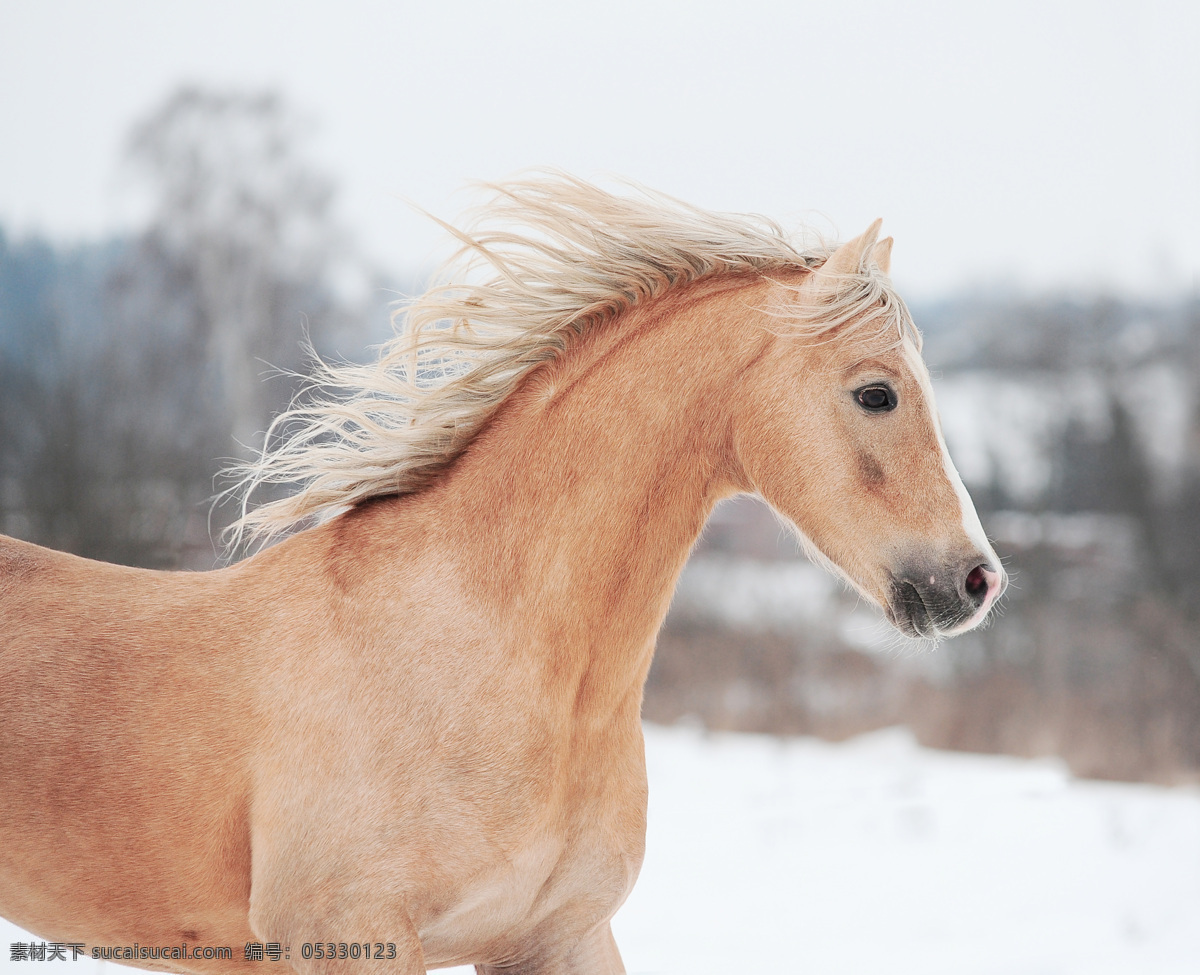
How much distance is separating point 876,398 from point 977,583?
33 centimetres

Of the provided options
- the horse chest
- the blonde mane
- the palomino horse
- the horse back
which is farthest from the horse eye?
the horse back

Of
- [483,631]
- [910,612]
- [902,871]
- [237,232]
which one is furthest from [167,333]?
[910,612]

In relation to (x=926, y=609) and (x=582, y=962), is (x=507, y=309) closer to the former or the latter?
(x=926, y=609)

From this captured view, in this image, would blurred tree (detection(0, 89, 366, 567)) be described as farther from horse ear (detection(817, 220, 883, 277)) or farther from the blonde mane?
horse ear (detection(817, 220, 883, 277))

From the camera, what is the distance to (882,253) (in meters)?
1.73

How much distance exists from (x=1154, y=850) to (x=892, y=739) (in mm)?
2034

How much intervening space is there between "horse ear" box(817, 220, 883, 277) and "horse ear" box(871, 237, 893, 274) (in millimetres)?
54

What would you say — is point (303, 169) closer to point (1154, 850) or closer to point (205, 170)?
point (205, 170)

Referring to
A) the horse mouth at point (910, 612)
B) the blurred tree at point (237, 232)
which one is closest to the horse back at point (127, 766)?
the horse mouth at point (910, 612)

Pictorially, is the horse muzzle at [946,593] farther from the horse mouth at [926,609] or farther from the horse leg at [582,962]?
the horse leg at [582,962]

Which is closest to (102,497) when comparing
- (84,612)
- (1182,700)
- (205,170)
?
(205,170)

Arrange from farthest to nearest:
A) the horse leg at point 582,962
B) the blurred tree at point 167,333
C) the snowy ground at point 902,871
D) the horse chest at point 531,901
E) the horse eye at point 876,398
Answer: the blurred tree at point 167,333, the snowy ground at point 902,871, the horse leg at point 582,962, the horse eye at point 876,398, the horse chest at point 531,901

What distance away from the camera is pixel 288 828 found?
150 centimetres

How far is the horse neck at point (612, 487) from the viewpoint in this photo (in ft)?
5.32
